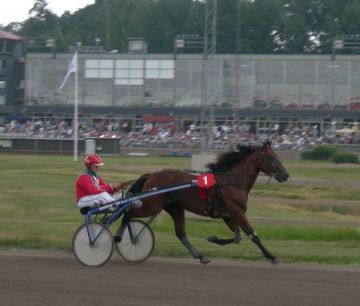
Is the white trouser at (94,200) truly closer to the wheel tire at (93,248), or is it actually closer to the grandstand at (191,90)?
the wheel tire at (93,248)

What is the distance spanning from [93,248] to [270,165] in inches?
109

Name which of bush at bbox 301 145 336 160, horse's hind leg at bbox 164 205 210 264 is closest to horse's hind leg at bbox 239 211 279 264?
horse's hind leg at bbox 164 205 210 264

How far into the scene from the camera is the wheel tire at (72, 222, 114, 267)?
37.8 ft

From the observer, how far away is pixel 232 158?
40.2 feet

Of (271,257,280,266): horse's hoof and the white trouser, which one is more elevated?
the white trouser

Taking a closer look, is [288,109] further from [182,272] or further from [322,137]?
[182,272]

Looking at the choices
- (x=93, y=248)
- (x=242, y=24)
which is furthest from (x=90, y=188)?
(x=242, y=24)

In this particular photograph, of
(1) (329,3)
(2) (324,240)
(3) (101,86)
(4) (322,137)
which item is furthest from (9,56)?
(2) (324,240)

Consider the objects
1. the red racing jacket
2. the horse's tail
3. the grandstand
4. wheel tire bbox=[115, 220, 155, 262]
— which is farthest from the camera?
the grandstand

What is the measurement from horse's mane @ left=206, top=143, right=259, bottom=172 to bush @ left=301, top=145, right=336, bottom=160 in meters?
35.5

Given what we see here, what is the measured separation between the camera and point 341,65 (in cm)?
6325

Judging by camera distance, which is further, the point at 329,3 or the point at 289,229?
the point at 329,3

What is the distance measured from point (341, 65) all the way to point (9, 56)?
29.7 meters

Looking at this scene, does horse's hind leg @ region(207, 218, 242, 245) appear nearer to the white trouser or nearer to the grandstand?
the white trouser
